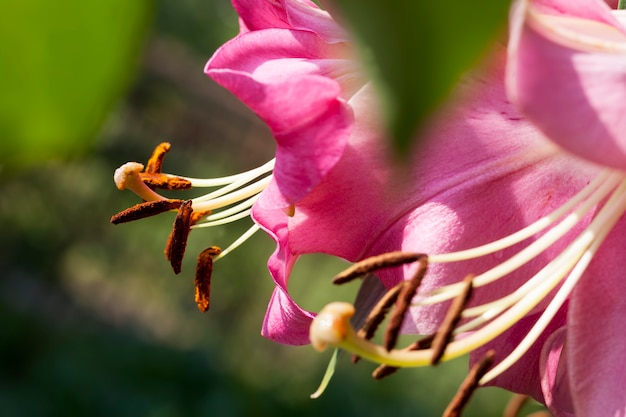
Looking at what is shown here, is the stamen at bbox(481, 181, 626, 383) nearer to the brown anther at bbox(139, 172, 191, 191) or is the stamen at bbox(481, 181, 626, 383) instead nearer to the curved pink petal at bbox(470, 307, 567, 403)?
the curved pink petal at bbox(470, 307, 567, 403)

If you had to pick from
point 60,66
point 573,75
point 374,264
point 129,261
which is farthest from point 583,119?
point 129,261

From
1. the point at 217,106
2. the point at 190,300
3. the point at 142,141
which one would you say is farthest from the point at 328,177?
the point at 190,300

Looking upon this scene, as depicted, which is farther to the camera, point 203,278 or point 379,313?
point 203,278

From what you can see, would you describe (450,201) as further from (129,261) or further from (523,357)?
(129,261)

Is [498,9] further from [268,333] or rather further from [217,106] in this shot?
[217,106]

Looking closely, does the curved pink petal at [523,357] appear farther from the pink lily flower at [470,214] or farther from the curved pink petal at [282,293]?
the curved pink petal at [282,293]

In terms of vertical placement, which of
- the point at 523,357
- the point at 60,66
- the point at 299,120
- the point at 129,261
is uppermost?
the point at 60,66
